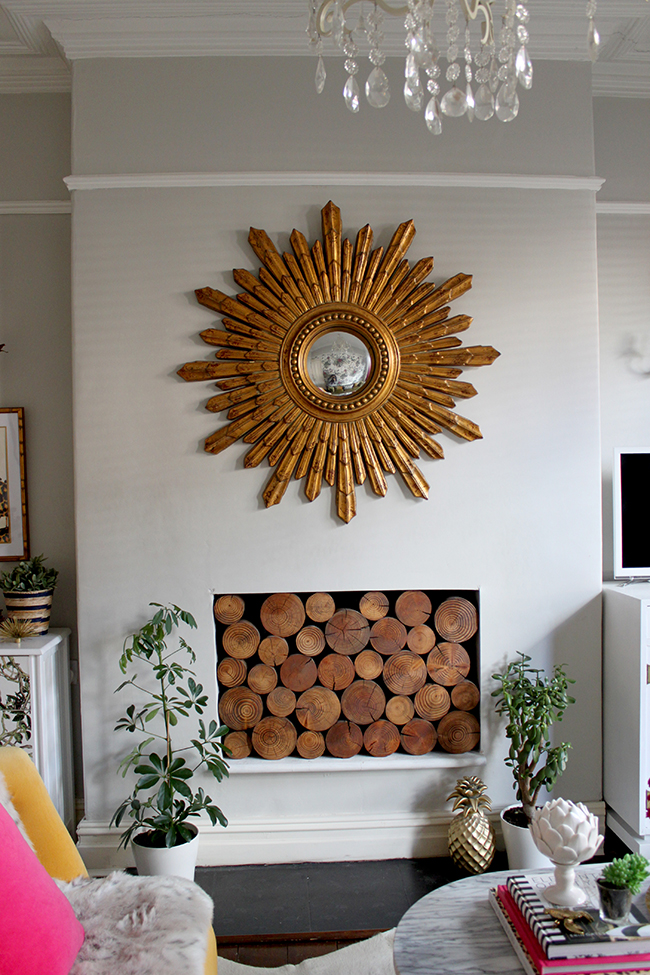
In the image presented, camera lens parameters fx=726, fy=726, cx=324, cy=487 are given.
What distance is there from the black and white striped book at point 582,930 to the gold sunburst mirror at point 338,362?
4.52ft

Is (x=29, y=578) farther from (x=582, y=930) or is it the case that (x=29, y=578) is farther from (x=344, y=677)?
(x=582, y=930)

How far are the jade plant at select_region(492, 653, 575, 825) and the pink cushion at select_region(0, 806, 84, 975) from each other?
148cm

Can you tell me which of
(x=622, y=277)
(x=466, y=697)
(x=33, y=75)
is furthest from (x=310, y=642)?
(x=33, y=75)

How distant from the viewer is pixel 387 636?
2609mm

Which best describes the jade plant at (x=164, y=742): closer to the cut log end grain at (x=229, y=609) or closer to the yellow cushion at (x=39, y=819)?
the cut log end grain at (x=229, y=609)

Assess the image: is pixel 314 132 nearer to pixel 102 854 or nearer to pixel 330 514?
pixel 330 514

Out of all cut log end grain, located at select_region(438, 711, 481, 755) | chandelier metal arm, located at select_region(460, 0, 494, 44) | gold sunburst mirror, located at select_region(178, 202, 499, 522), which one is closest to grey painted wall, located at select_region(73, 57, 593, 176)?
gold sunburst mirror, located at select_region(178, 202, 499, 522)

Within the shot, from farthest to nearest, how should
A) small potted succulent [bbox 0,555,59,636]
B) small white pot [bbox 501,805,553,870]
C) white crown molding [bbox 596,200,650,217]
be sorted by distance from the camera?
1. white crown molding [bbox 596,200,650,217]
2. small potted succulent [bbox 0,555,59,636]
3. small white pot [bbox 501,805,553,870]

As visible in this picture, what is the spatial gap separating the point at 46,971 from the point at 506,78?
182cm

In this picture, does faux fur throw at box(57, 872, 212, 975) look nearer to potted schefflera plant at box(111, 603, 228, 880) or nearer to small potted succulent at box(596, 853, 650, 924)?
potted schefflera plant at box(111, 603, 228, 880)

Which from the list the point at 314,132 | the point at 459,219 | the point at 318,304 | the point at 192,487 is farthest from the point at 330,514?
the point at 314,132

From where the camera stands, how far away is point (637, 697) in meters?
2.45

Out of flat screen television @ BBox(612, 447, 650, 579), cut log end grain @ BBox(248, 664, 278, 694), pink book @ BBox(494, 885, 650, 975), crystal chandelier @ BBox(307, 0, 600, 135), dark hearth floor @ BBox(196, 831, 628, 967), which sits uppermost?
crystal chandelier @ BBox(307, 0, 600, 135)

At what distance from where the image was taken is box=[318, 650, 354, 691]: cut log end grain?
8.54 ft
